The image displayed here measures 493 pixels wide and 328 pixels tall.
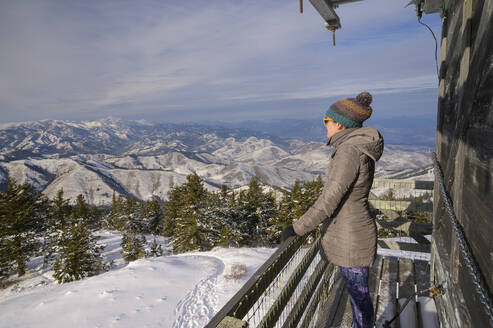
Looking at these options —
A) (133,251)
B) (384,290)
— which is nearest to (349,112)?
(384,290)

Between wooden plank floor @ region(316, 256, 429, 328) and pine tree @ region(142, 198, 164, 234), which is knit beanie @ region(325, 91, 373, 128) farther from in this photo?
pine tree @ region(142, 198, 164, 234)

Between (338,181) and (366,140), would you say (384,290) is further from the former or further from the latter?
(366,140)

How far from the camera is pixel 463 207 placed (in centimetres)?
231

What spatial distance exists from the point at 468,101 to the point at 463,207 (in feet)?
3.03

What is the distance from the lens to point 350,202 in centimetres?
266

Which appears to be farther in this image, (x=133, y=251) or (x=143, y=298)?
(x=133, y=251)

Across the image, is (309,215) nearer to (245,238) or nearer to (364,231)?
(364,231)

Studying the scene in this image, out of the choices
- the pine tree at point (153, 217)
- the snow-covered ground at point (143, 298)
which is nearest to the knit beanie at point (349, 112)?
the snow-covered ground at point (143, 298)

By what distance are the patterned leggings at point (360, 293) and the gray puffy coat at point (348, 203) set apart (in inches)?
7.8

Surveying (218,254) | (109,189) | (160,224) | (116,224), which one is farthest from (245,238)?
(109,189)

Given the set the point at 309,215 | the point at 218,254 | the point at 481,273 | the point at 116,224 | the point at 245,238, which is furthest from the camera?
the point at 116,224

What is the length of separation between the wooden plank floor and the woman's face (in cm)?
295

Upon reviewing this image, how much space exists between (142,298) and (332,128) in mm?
11505

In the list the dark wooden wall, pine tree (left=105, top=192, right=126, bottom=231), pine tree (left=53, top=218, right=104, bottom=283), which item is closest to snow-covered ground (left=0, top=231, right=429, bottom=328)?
the dark wooden wall
